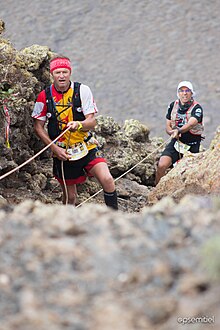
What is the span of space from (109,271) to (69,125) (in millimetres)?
5729

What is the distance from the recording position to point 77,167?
34.5ft

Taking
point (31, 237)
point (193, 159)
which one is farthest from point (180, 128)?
point (31, 237)

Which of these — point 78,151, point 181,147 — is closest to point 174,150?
point 181,147

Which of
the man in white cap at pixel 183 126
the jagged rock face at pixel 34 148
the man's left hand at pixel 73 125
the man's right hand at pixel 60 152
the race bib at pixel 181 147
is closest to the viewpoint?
the man's left hand at pixel 73 125

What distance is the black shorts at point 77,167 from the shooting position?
10.4 m

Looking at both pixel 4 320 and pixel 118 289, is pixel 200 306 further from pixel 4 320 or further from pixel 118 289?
pixel 4 320

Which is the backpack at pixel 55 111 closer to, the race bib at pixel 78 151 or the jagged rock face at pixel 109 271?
the race bib at pixel 78 151

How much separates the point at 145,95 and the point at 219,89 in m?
3.66

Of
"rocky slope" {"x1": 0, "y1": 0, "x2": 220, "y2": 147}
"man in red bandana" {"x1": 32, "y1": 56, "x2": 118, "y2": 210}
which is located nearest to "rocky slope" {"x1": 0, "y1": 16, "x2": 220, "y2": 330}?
"man in red bandana" {"x1": 32, "y1": 56, "x2": 118, "y2": 210}

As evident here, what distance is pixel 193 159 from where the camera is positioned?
1137 centimetres

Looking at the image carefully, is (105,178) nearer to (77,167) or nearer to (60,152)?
(77,167)

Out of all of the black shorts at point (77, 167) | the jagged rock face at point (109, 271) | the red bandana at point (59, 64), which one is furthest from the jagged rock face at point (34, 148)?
the jagged rock face at point (109, 271)

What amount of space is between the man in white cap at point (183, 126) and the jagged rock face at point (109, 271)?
7.51 meters

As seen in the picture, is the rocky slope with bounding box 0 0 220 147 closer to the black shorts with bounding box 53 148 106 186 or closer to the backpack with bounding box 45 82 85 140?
the black shorts with bounding box 53 148 106 186
